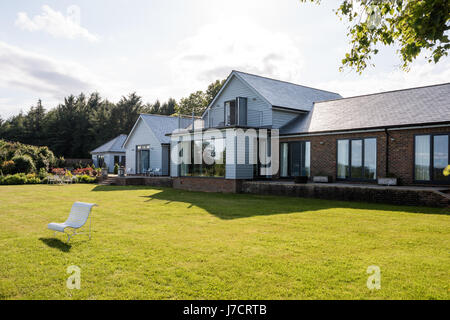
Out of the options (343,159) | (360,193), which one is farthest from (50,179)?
(360,193)

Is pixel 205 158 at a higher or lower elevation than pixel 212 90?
lower

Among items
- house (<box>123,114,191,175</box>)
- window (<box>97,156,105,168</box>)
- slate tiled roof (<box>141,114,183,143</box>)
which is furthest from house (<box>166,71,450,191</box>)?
window (<box>97,156,105,168</box>)

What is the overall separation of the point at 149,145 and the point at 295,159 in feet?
53.1

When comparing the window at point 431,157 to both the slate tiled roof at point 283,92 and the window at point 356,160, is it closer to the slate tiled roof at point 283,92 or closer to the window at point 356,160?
the window at point 356,160

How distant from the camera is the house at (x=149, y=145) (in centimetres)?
2969

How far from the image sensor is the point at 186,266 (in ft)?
17.6

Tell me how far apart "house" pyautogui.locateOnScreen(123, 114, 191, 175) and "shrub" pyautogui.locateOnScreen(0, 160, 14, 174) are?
10.3 m

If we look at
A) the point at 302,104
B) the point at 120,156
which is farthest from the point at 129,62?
the point at 120,156

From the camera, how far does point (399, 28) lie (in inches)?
226

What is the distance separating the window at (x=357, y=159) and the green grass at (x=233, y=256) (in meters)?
6.13

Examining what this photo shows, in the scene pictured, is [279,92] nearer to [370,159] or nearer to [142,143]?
[370,159]

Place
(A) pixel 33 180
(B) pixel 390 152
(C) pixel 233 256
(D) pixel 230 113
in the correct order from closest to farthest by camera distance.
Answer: (C) pixel 233 256
(B) pixel 390 152
(D) pixel 230 113
(A) pixel 33 180

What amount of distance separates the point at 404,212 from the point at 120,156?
36380 mm

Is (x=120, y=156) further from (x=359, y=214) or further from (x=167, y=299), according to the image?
(x=167, y=299)
